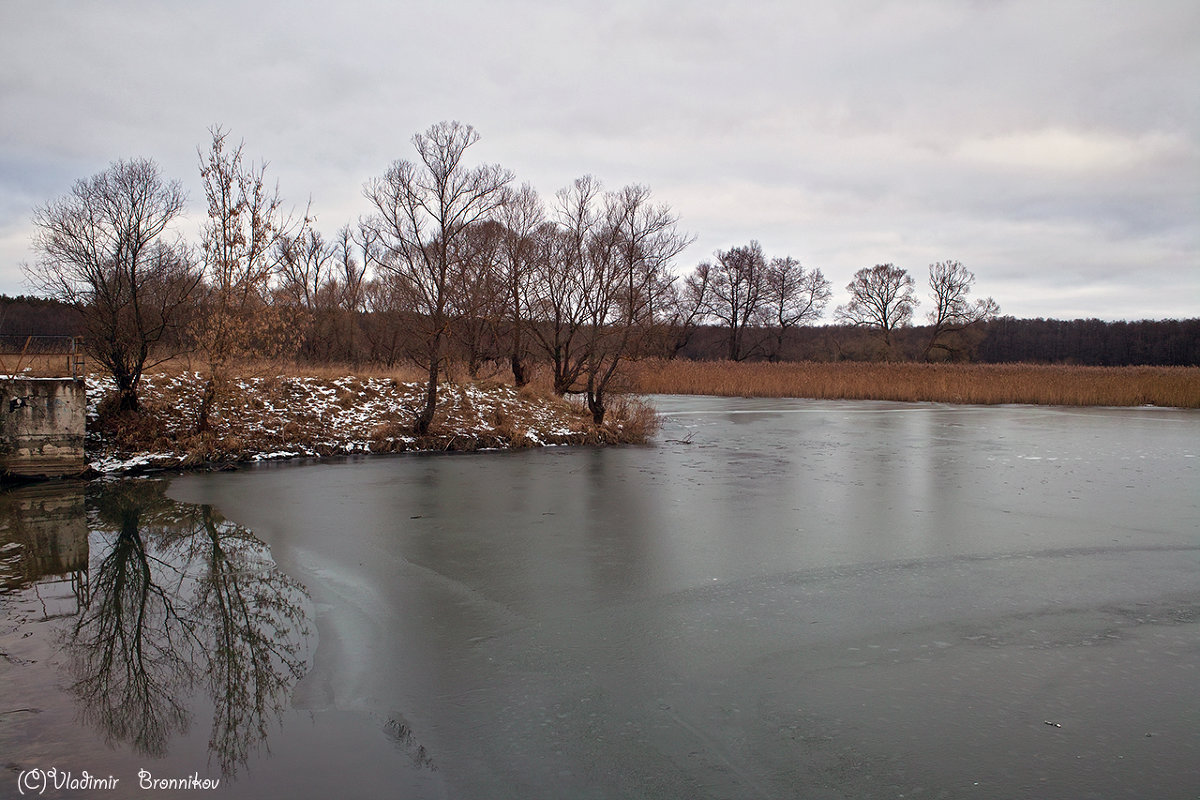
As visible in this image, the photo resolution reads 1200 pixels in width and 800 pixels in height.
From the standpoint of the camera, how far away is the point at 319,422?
1675cm

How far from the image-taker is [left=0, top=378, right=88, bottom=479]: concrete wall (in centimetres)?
1251

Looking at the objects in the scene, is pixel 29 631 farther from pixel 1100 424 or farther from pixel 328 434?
pixel 1100 424

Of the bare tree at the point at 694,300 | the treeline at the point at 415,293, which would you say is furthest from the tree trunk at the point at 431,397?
the bare tree at the point at 694,300

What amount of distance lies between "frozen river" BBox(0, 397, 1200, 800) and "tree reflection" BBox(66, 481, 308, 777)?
2.5 inches

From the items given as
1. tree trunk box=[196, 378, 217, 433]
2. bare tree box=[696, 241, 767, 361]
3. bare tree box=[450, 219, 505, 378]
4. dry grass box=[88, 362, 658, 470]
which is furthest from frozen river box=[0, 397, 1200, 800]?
bare tree box=[696, 241, 767, 361]

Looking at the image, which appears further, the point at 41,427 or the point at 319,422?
the point at 319,422

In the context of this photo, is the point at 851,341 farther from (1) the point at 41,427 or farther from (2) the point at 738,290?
(1) the point at 41,427

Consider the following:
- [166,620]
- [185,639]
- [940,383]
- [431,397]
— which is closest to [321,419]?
[431,397]

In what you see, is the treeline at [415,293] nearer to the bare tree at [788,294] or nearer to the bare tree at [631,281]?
the bare tree at [631,281]

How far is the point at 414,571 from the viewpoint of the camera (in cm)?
720

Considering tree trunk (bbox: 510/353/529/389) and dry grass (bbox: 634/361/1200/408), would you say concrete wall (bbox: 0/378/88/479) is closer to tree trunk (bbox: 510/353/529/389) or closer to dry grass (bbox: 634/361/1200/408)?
tree trunk (bbox: 510/353/529/389)

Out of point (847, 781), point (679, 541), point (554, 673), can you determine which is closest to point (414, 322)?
point (679, 541)

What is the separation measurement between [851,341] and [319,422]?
50.0 m

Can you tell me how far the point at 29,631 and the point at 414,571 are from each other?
2838mm
